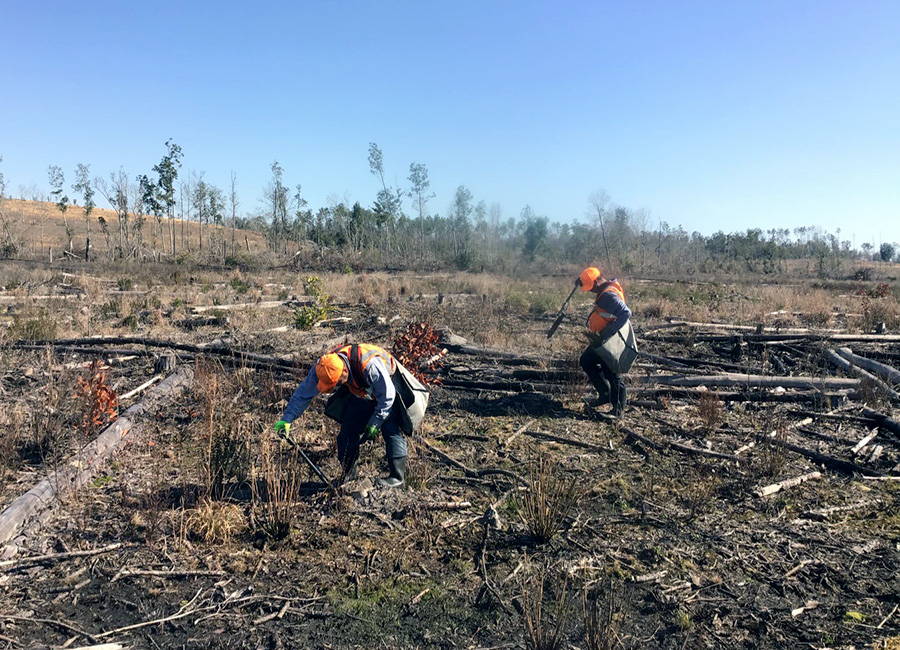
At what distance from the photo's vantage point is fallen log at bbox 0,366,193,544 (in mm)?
4195

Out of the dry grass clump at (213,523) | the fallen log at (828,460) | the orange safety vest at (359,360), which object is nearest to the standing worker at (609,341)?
the fallen log at (828,460)

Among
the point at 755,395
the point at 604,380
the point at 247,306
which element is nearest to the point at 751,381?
the point at 755,395

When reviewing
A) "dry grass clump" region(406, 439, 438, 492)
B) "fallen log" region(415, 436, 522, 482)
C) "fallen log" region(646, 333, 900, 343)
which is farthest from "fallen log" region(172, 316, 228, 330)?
"fallen log" region(646, 333, 900, 343)

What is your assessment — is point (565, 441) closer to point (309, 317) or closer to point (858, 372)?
point (858, 372)

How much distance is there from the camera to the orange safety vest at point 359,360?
4645mm

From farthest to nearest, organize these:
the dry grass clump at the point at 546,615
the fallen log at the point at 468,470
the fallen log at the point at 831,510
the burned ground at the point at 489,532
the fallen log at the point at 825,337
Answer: the fallen log at the point at 825,337
the fallen log at the point at 468,470
the fallen log at the point at 831,510
the burned ground at the point at 489,532
the dry grass clump at the point at 546,615

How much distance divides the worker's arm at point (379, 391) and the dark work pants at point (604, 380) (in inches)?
123

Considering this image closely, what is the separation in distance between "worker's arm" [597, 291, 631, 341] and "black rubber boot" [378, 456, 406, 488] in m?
2.88

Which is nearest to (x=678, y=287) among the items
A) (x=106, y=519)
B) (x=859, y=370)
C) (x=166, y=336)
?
(x=859, y=370)

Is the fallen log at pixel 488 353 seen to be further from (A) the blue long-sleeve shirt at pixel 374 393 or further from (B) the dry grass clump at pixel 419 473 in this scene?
(A) the blue long-sleeve shirt at pixel 374 393

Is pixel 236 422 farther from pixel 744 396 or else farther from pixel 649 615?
pixel 744 396

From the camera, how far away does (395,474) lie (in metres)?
5.08

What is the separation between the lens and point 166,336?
11.2m

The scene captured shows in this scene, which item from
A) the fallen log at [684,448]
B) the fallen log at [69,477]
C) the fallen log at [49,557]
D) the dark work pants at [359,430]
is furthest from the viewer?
the fallen log at [684,448]
